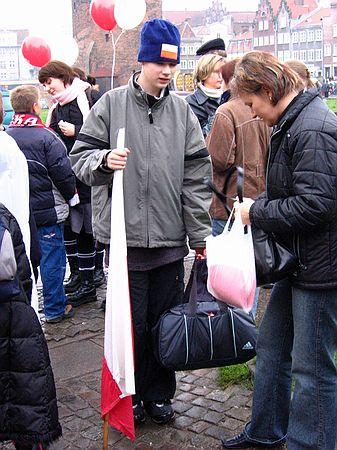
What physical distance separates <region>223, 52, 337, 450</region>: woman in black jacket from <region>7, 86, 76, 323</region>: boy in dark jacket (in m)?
2.62

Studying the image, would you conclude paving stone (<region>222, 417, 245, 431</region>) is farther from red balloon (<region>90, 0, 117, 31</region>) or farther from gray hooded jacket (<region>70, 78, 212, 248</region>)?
red balloon (<region>90, 0, 117, 31</region>)

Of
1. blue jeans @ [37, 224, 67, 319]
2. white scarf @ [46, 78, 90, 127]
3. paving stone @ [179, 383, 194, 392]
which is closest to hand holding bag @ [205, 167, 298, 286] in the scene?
paving stone @ [179, 383, 194, 392]

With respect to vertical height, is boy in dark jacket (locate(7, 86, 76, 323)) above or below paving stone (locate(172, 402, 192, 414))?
above

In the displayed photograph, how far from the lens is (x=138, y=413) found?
12.0 ft

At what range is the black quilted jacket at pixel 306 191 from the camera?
258cm

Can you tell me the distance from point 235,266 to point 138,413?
53.8 inches

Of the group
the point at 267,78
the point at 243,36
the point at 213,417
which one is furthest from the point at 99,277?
the point at 243,36

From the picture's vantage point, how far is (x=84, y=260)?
5.96 m

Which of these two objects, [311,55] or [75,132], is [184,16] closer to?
[311,55]

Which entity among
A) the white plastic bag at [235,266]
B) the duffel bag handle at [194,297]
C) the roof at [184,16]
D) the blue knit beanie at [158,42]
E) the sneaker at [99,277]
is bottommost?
the sneaker at [99,277]

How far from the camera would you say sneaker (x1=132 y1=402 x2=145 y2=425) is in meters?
3.66

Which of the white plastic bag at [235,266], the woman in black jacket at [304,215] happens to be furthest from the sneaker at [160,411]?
the white plastic bag at [235,266]

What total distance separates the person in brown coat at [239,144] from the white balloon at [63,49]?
8.24m

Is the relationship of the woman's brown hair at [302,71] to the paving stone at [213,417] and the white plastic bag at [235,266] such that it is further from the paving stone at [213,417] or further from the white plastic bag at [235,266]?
the paving stone at [213,417]
